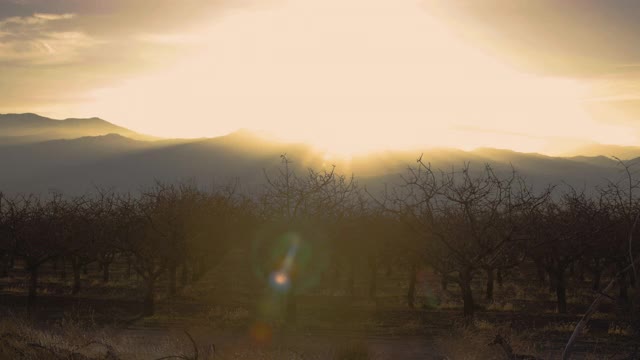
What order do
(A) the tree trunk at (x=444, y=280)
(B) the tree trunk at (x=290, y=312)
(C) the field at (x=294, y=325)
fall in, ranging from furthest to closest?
(B) the tree trunk at (x=290, y=312), (A) the tree trunk at (x=444, y=280), (C) the field at (x=294, y=325)

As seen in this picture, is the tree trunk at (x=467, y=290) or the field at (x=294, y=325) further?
the tree trunk at (x=467, y=290)

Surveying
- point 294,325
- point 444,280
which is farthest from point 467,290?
point 294,325

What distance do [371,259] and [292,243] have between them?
35.1ft

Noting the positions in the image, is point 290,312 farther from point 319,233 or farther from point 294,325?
point 319,233

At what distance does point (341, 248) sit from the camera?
136 ft

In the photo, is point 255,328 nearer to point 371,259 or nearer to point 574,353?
point 574,353

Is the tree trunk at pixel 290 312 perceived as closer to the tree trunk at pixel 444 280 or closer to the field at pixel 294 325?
the field at pixel 294 325

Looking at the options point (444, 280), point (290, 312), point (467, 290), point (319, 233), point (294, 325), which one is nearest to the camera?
point (467, 290)

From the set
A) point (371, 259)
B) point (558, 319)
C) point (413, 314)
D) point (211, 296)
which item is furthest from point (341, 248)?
point (558, 319)

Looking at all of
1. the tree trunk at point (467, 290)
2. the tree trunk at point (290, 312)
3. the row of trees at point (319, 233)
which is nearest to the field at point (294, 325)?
the tree trunk at point (290, 312)

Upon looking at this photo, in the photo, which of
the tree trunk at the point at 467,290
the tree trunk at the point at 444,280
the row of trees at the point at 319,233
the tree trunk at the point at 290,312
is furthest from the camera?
the tree trunk at the point at 290,312

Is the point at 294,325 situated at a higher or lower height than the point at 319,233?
lower

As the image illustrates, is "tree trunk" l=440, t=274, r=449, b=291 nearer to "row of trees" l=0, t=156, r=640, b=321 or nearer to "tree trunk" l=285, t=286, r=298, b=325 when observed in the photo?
"row of trees" l=0, t=156, r=640, b=321

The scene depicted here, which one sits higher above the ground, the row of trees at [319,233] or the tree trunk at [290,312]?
the row of trees at [319,233]
